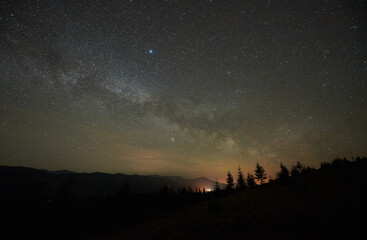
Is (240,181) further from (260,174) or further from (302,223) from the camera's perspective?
(302,223)

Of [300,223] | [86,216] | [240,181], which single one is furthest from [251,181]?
[86,216]

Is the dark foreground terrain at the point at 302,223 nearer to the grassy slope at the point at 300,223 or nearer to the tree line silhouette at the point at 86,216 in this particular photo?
the grassy slope at the point at 300,223

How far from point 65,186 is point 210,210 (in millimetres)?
24936

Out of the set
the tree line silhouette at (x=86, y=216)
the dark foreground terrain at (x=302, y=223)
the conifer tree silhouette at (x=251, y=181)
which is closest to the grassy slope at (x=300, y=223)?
the dark foreground terrain at (x=302, y=223)

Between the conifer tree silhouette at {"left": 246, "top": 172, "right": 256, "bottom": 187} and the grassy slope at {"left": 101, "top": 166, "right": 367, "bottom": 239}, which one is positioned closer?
the grassy slope at {"left": 101, "top": 166, "right": 367, "bottom": 239}

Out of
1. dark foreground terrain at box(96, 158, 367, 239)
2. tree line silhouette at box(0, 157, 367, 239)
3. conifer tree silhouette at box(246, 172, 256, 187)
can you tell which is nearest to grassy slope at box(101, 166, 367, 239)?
dark foreground terrain at box(96, 158, 367, 239)

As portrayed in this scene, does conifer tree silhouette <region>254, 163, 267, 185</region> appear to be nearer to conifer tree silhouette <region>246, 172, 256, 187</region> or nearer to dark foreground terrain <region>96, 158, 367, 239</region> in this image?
conifer tree silhouette <region>246, 172, 256, 187</region>

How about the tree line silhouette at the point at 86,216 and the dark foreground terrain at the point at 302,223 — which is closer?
the dark foreground terrain at the point at 302,223

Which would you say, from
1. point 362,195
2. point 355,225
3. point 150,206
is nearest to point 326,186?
point 362,195

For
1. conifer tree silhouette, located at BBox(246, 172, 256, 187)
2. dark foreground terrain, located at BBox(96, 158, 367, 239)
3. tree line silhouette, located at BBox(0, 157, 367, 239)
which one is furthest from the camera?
conifer tree silhouette, located at BBox(246, 172, 256, 187)

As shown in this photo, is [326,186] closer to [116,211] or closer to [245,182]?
[245,182]

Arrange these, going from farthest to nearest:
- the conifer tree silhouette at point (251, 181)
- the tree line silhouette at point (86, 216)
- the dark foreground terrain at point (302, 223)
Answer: the conifer tree silhouette at point (251, 181) < the tree line silhouette at point (86, 216) < the dark foreground terrain at point (302, 223)

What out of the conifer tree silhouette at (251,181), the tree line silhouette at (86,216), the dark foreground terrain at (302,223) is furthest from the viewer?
the conifer tree silhouette at (251,181)

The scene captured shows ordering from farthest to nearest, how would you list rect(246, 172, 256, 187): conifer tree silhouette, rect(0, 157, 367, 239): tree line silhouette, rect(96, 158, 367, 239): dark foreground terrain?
Result: rect(246, 172, 256, 187): conifer tree silhouette, rect(0, 157, 367, 239): tree line silhouette, rect(96, 158, 367, 239): dark foreground terrain
